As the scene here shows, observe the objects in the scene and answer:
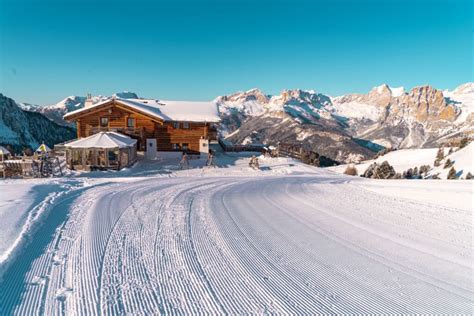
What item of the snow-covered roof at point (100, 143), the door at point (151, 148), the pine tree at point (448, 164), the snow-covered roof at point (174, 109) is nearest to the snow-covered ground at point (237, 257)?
the snow-covered roof at point (100, 143)

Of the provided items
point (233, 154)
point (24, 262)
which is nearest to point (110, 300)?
point (24, 262)

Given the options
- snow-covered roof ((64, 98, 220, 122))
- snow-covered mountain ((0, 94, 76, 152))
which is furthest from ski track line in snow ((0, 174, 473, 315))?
snow-covered mountain ((0, 94, 76, 152))

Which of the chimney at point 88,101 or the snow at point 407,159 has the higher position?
the chimney at point 88,101

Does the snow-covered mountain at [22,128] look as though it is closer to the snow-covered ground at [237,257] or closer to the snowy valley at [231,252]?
the snowy valley at [231,252]

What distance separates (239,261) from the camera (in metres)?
6.16

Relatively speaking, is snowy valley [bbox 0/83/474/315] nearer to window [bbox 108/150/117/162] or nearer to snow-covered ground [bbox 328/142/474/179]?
window [bbox 108/150/117/162]

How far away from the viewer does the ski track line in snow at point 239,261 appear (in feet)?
15.3

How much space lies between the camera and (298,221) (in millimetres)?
9250

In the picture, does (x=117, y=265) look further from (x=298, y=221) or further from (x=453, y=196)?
(x=453, y=196)

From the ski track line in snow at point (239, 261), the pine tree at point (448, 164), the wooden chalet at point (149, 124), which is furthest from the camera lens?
the pine tree at point (448, 164)

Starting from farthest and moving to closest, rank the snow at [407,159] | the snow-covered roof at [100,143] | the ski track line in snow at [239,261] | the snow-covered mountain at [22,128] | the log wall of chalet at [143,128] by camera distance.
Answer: the snow-covered mountain at [22,128]
the snow at [407,159]
the log wall of chalet at [143,128]
the snow-covered roof at [100,143]
the ski track line in snow at [239,261]

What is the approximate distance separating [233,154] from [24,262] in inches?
1107

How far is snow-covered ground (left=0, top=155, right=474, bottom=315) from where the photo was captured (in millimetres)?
4691

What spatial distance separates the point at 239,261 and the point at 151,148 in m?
24.8
